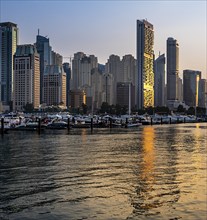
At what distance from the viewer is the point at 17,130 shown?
8800 cm

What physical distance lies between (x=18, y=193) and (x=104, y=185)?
5116 millimetres

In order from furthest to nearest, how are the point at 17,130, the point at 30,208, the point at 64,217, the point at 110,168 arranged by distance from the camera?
the point at 17,130 → the point at 110,168 → the point at 30,208 → the point at 64,217

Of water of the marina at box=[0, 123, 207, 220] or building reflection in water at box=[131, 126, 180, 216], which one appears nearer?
water of the marina at box=[0, 123, 207, 220]

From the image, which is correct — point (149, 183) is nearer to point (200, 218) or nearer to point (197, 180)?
point (197, 180)

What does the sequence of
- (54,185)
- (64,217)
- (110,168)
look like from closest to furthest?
(64,217), (54,185), (110,168)

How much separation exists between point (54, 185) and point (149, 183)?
5674 mm

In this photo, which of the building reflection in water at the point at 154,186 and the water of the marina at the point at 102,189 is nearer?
the water of the marina at the point at 102,189

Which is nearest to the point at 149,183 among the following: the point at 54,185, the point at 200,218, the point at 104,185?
the point at 104,185

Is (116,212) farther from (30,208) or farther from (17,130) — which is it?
(17,130)

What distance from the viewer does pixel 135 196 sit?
67.4 feet

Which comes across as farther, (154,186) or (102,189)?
(154,186)

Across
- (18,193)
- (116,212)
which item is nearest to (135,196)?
(116,212)

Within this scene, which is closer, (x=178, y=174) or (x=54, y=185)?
(x=54, y=185)

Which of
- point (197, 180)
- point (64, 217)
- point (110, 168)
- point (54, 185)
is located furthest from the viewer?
point (110, 168)
